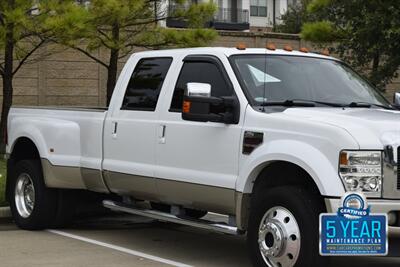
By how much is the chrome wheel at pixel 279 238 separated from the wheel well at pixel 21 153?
4010 mm

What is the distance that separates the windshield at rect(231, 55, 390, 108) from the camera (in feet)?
22.1

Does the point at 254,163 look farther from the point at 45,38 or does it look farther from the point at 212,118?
the point at 45,38

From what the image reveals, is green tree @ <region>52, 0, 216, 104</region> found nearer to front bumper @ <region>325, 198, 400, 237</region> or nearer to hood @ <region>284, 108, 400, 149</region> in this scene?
hood @ <region>284, 108, 400, 149</region>

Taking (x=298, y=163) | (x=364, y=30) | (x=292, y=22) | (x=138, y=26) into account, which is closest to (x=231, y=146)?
(x=298, y=163)

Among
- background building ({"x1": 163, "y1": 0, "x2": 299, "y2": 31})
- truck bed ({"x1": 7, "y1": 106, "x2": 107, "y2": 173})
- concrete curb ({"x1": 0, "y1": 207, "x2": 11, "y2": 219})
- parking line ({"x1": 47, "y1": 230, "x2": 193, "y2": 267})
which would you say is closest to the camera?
parking line ({"x1": 47, "y1": 230, "x2": 193, "y2": 267})

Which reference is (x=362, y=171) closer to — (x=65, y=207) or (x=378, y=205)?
(x=378, y=205)

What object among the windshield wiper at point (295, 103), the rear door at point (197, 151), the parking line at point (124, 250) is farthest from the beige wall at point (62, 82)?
the windshield wiper at point (295, 103)

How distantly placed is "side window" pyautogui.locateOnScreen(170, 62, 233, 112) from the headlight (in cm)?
163

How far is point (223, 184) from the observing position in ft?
21.5

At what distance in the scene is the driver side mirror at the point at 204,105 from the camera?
6363mm

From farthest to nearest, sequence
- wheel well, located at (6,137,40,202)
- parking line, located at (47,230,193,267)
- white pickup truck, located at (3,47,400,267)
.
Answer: wheel well, located at (6,137,40,202) < parking line, located at (47,230,193,267) < white pickup truck, located at (3,47,400,267)

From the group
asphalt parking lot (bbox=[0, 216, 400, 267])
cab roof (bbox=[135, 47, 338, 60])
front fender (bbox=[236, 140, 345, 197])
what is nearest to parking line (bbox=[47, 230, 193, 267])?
asphalt parking lot (bbox=[0, 216, 400, 267])

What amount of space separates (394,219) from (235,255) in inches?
92.5

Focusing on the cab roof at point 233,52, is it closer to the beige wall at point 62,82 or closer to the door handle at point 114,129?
the door handle at point 114,129
